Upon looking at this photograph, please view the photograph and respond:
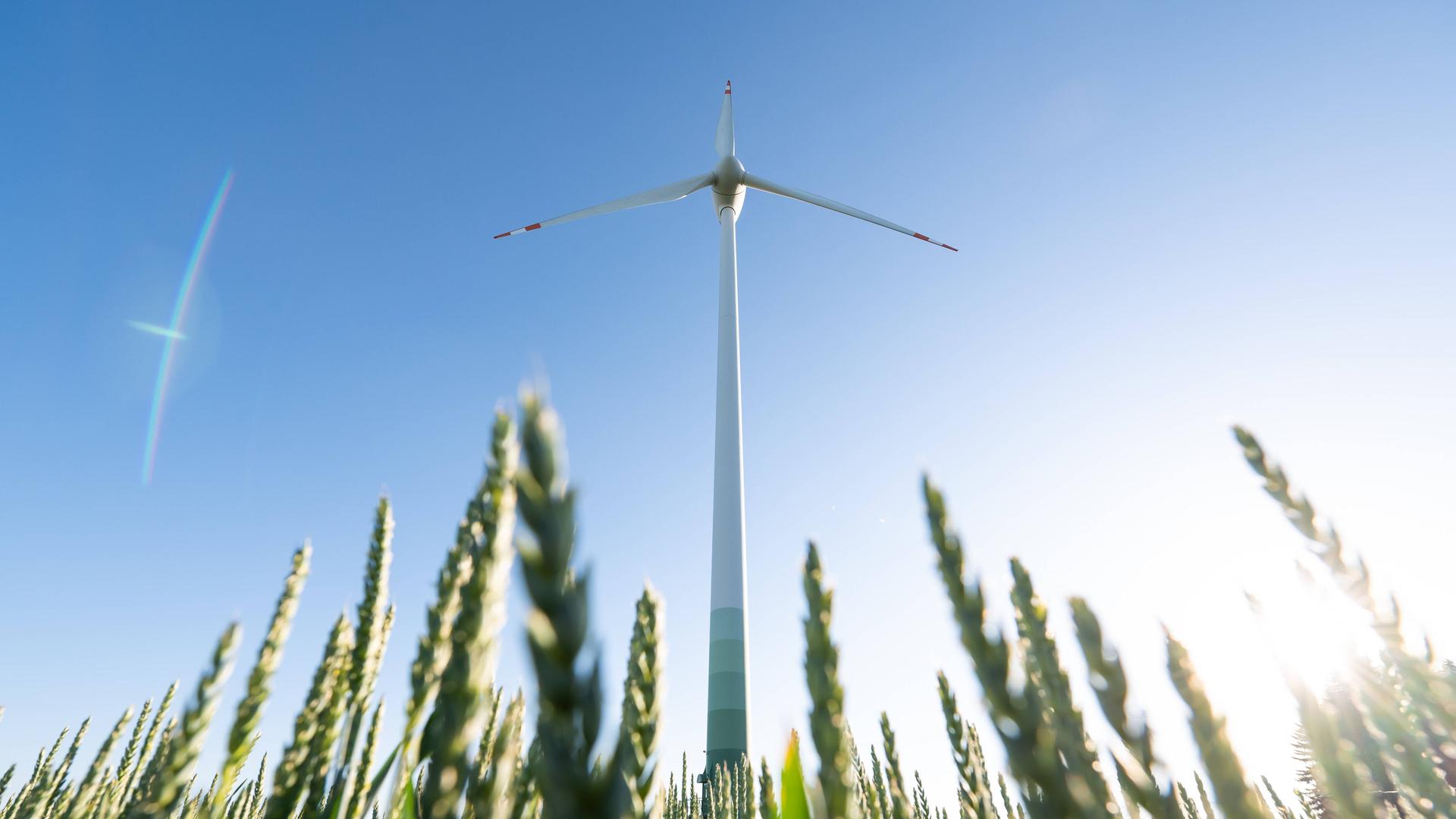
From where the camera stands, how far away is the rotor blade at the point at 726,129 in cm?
3009

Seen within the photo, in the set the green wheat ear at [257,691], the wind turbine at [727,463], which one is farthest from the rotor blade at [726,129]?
the green wheat ear at [257,691]

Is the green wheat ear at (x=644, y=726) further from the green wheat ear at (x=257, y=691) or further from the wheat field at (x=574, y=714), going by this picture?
the green wheat ear at (x=257, y=691)

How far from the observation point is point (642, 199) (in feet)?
89.3

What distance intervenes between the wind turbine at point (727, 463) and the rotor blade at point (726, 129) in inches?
1.7

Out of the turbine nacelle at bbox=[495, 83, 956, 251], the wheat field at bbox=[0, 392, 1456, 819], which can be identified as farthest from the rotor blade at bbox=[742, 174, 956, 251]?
the wheat field at bbox=[0, 392, 1456, 819]

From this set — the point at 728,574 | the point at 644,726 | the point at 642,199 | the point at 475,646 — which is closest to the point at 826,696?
the point at 644,726

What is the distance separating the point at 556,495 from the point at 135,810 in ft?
7.96

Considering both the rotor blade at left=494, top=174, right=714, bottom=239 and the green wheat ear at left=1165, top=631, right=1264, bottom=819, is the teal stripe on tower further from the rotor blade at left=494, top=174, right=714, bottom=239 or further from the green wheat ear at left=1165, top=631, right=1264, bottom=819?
the green wheat ear at left=1165, top=631, right=1264, bottom=819

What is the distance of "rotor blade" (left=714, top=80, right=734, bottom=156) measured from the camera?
98.7ft

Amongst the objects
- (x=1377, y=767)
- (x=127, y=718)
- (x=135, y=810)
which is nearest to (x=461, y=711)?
(x=135, y=810)

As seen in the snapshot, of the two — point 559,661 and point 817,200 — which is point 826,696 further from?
point 817,200

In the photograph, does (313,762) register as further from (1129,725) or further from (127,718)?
(127,718)

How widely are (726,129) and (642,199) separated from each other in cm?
642

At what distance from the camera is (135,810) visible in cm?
223
